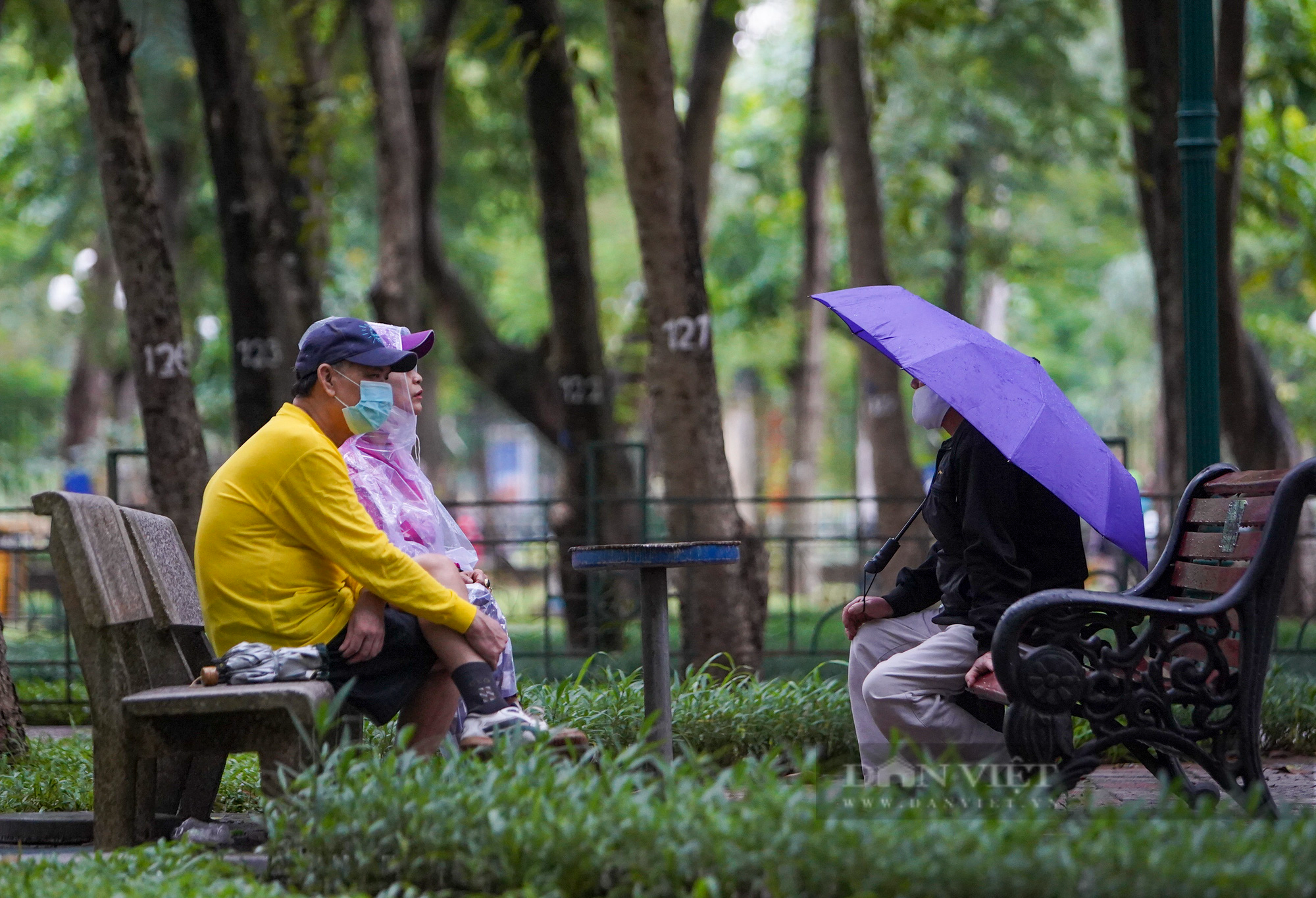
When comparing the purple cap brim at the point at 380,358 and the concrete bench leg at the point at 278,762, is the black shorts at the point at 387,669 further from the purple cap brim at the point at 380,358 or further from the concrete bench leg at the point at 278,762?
the purple cap brim at the point at 380,358

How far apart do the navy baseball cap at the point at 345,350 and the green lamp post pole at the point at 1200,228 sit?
11.7 feet

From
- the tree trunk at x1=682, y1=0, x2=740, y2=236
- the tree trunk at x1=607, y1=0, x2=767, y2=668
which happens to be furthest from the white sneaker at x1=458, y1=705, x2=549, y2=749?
the tree trunk at x1=682, y1=0, x2=740, y2=236

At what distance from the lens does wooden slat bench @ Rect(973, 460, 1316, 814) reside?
4.24m

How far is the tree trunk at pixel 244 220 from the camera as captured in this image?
33.7ft

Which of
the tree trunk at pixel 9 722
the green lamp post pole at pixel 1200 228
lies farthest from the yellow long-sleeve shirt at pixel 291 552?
the green lamp post pole at pixel 1200 228

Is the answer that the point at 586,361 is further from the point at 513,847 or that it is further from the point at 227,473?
the point at 513,847

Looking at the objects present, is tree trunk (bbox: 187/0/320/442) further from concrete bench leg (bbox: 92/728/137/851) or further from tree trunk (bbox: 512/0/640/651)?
concrete bench leg (bbox: 92/728/137/851)

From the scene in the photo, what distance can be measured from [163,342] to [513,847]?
5.72m

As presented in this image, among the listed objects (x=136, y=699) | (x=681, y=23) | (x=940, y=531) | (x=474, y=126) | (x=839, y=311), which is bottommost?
(x=136, y=699)

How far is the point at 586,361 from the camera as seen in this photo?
12.0 m

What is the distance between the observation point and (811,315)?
2105 centimetres

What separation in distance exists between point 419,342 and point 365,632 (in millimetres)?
1213

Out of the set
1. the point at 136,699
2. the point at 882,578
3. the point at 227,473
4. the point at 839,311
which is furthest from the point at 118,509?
the point at 882,578

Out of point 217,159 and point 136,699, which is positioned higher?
point 217,159
